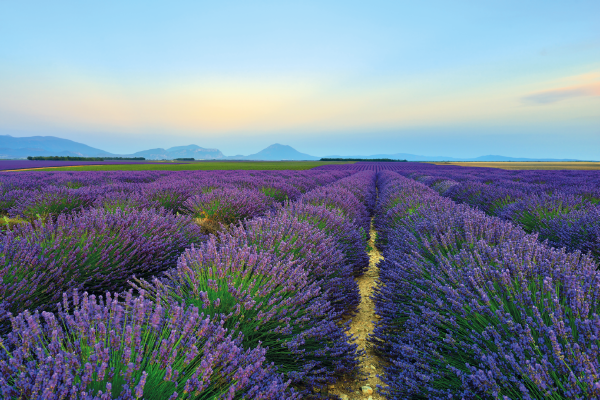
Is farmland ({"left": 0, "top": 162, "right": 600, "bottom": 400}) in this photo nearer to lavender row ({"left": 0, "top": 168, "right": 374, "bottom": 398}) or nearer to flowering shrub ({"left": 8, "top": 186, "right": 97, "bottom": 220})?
lavender row ({"left": 0, "top": 168, "right": 374, "bottom": 398})

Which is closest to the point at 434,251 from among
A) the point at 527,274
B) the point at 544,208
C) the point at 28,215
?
the point at 527,274

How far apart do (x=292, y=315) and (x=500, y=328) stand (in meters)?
1.09

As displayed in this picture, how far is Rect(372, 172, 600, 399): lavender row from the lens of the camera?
98 cm

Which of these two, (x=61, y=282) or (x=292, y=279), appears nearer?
(x=292, y=279)

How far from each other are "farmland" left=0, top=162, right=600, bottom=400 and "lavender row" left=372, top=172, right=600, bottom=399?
0.4 inches

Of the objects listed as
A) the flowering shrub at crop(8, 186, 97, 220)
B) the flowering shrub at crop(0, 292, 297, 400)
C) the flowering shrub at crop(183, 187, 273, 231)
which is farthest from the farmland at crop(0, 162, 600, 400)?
→ the flowering shrub at crop(8, 186, 97, 220)

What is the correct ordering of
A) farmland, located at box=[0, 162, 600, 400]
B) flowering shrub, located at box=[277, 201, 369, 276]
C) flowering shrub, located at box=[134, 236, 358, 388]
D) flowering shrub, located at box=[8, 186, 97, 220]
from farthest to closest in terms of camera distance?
flowering shrub, located at box=[8, 186, 97, 220], flowering shrub, located at box=[277, 201, 369, 276], flowering shrub, located at box=[134, 236, 358, 388], farmland, located at box=[0, 162, 600, 400]

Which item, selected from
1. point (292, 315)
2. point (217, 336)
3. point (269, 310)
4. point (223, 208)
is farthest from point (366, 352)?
point (223, 208)

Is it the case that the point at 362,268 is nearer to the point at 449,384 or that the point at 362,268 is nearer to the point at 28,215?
the point at 449,384

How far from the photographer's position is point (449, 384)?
1.25m

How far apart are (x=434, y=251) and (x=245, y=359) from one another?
1.97 metres

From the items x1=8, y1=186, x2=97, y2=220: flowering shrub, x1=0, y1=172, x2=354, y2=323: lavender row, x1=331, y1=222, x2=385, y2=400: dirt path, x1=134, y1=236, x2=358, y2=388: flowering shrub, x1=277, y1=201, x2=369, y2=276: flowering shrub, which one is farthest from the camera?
x1=8, y1=186, x2=97, y2=220: flowering shrub

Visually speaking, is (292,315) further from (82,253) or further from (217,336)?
(82,253)

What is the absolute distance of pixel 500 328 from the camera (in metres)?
1.27
